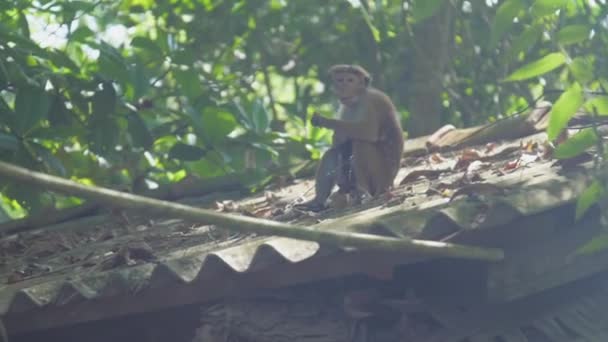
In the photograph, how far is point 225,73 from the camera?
11742 millimetres

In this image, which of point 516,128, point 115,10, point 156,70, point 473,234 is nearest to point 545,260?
point 473,234

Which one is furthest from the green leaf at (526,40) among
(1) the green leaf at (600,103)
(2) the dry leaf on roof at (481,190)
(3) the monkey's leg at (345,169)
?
(3) the monkey's leg at (345,169)

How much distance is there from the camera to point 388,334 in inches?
167

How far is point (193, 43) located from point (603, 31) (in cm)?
765

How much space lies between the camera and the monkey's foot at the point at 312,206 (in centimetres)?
553

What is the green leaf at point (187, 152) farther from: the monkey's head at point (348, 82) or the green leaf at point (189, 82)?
→ the monkey's head at point (348, 82)

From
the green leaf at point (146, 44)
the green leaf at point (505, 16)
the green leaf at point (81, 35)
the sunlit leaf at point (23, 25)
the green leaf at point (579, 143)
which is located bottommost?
the green leaf at point (579, 143)

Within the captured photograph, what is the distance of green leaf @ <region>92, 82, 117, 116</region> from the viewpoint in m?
6.58

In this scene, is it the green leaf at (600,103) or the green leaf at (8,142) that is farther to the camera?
the green leaf at (8,142)

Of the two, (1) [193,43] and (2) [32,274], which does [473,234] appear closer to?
(2) [32,274]

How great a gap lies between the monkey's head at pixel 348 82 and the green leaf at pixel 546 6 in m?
2.84

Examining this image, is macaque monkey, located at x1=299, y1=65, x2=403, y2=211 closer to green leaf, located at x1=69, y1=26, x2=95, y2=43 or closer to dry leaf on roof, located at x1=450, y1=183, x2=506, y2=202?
green leaf, located at x1=69, y1=26, x2=95, y2=43

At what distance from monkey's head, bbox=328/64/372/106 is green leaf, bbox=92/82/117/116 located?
1.34 metres

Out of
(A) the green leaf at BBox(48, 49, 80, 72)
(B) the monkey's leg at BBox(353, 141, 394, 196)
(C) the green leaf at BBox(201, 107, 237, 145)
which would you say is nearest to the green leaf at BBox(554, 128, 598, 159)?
(B) the monkey's leg at BBox(353, 141, 394, 196)
